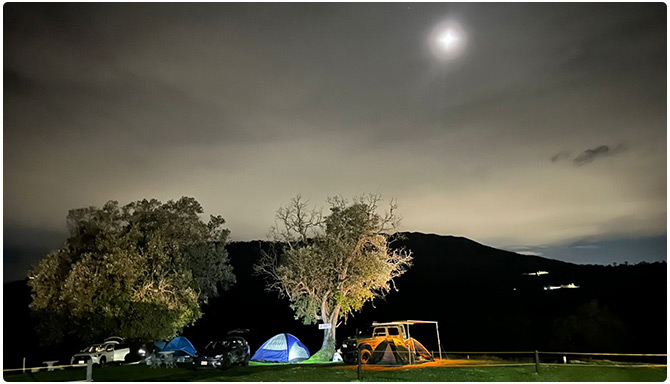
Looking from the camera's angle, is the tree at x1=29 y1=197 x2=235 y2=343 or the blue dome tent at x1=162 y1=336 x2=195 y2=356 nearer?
the tree at x1=29 y1=197 x2=235 y2=343

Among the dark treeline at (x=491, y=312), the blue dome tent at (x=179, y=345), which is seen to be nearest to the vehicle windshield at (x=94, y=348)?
the blue dome tent at (x=179, y=345)

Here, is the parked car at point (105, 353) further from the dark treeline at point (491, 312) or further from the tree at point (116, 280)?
the dark treeline at point (491, 312)

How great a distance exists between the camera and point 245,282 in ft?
285

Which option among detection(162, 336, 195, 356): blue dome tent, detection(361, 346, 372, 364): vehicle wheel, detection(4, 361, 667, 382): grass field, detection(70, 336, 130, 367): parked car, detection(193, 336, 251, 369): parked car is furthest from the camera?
detection(162, 336, 195, 356): blue dome tent

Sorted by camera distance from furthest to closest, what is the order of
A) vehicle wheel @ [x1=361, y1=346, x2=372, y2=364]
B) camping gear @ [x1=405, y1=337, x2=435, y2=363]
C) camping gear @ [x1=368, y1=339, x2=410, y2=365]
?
camping gear @ [x1=405, y1=337, x2=435, y2=363] → vehicle wheel @ [x1=361, y1=346, x2=372, y2=364] → camping gear @ [x1=368, y1=339, x2=410, y2=365]

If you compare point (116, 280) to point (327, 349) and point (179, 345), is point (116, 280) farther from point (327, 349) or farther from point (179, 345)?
point (327, 349)

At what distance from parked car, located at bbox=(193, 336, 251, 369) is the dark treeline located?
41.3 feet

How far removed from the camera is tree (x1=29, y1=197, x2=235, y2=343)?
90.7 ft

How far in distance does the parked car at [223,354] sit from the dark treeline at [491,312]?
1259 cm

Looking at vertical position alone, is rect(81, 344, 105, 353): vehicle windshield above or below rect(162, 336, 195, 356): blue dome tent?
above

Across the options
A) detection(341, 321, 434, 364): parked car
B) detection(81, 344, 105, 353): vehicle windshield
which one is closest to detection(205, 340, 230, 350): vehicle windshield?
detection(341, 321, 434, 364): parked car

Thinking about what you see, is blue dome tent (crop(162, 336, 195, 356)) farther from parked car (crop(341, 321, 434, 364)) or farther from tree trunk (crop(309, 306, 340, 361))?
parked car (crop(341, 321, 434, 364))

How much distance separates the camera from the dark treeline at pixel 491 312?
52603 millimetres

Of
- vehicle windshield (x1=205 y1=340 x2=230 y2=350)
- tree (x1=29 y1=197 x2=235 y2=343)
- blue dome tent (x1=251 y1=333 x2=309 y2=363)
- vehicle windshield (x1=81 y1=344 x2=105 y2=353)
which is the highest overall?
tree (x1=29 y1=197 x2=235 y2=343)
